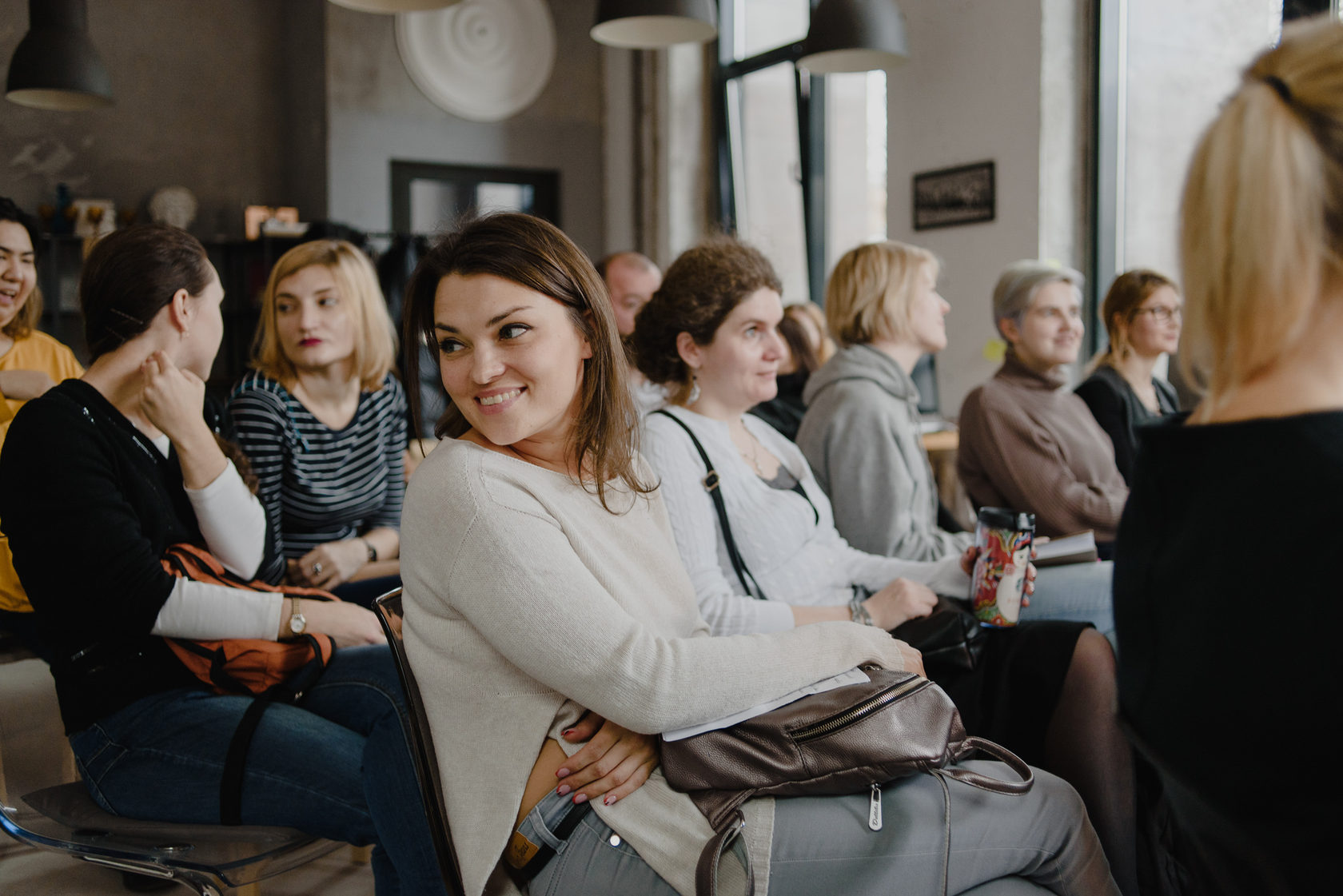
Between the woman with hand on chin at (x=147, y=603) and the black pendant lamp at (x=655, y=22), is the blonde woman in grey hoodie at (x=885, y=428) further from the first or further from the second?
the black pendant lamp at (x=655, y=22)

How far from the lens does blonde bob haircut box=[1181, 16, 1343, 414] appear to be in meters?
0.73

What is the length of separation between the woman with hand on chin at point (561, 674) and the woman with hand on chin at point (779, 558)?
34cm

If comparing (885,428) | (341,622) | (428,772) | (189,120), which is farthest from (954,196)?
(189,120)

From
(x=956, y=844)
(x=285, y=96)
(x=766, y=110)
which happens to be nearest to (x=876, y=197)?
(x=766, y=110)

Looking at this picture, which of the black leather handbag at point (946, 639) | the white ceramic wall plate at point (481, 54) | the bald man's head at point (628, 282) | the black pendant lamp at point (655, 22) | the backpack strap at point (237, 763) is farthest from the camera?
the white ceramic wall plate at point (481, 54)

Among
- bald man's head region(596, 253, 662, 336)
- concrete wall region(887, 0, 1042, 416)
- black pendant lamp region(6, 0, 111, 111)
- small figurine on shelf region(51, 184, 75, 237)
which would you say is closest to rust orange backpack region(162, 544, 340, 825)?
bald man's head region(596, 253, 662, 336)

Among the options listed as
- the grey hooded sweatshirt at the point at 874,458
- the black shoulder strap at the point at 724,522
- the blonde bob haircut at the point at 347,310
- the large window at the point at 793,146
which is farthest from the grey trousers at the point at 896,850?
the large window at the point at 793,146

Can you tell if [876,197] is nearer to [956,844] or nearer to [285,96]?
[285,96]

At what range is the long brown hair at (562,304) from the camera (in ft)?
4.00

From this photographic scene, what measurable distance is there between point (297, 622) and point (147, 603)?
0.83 ft

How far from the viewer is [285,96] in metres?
6.98

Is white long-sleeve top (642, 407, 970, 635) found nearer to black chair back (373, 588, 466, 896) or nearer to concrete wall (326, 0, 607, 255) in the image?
black chair back (373, 588, 466, 896)

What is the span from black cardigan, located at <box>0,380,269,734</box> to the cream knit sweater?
24.1 inches

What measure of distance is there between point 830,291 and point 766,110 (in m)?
4.23
